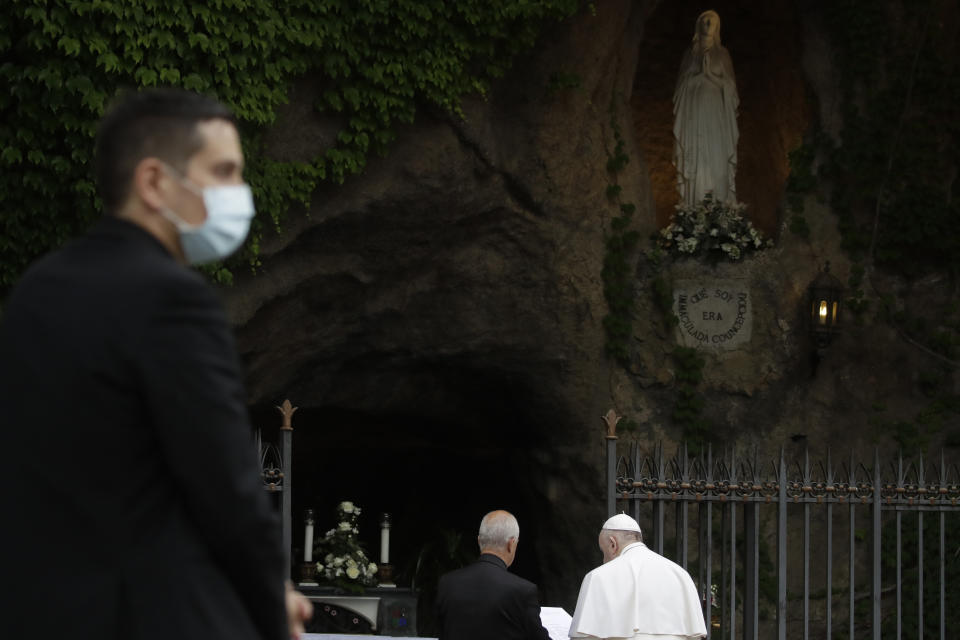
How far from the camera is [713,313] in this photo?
1264cm

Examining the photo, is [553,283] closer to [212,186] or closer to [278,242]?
[278,242]

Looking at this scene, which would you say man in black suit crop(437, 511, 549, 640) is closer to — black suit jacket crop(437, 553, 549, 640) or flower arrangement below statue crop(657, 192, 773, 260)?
black suit jacket crop(437, 553, 549, 640)

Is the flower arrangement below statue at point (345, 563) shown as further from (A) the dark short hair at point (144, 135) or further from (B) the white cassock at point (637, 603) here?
(A) the dark short hair at point (144, 135)

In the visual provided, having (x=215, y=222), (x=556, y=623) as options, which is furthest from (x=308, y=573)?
(x=215, y=222)

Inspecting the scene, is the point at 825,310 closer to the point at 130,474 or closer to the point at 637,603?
the point at 637,603

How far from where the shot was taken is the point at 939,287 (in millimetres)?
12719

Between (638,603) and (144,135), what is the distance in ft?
16.6

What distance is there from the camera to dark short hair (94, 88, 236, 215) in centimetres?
213

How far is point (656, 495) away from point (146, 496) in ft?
22.6

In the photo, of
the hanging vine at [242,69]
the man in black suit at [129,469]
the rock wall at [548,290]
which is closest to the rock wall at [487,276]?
the rock wall at [548,290]

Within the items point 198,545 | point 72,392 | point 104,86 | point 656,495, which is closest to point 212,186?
point 72,392

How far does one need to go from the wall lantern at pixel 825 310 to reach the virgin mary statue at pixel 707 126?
1.30 meters

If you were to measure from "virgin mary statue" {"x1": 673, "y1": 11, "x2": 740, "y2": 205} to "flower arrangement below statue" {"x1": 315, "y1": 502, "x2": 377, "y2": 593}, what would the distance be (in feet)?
15.8

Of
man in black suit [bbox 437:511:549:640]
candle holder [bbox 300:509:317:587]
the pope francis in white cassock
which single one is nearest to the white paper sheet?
the pope francis in white cassock
